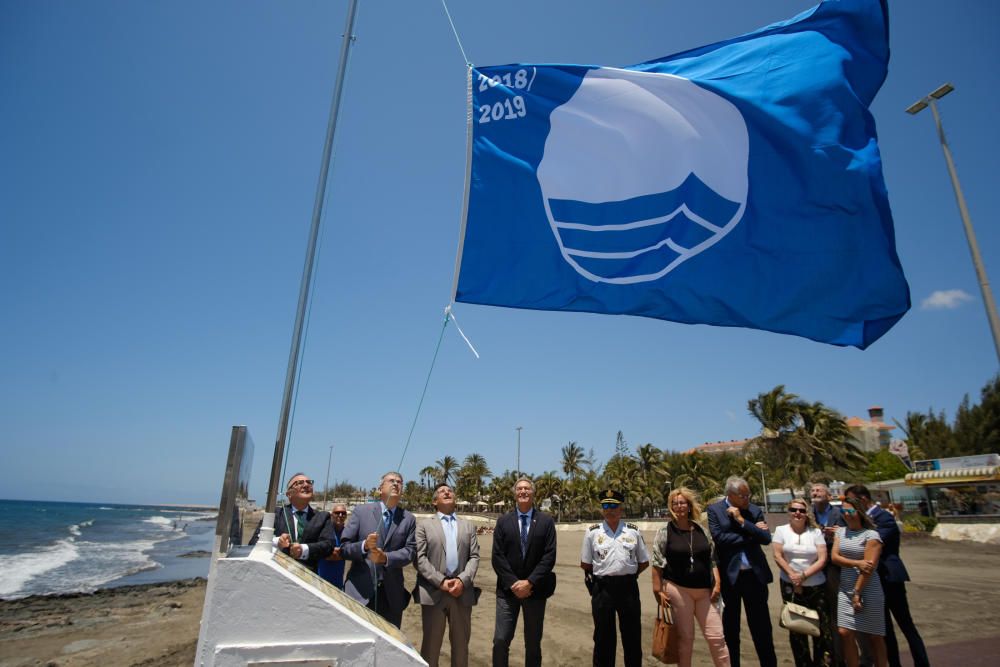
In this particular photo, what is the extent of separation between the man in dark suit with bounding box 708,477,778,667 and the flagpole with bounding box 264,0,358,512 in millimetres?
4115

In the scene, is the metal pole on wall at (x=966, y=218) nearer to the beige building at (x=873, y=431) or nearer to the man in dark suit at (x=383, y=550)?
the man in dark suit at (x=383, y=550)

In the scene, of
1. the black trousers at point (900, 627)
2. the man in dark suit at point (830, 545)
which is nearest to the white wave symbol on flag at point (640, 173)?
the man in dark suit at point (830, 545)

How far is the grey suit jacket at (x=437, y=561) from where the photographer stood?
15.9ft

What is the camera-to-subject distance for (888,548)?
5.57 m

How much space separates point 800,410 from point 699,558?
47629 millimetres

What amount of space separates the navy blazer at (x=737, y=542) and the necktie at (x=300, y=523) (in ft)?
12.9

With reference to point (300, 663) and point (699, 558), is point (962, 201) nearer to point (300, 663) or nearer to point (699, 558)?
point (699, 558)

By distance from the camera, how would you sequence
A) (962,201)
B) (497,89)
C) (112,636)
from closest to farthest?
1. (497,89)
2. (962,201)
3. (112,636)

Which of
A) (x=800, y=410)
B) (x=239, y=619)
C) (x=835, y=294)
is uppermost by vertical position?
(x=800, y=410)

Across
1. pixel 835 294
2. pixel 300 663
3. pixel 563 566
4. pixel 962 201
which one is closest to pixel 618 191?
pixel 835 294

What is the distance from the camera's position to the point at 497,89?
546 cm

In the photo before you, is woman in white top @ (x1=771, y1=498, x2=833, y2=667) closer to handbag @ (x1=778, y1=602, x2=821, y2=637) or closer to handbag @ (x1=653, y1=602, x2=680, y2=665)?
handbag @ (x1=778, y1=602, x2=821, y2=637)

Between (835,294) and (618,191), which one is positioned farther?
(618,191)

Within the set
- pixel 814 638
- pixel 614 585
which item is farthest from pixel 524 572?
pixel 814 638
